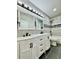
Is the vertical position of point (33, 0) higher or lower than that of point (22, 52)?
higher

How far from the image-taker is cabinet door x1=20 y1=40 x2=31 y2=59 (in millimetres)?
1596

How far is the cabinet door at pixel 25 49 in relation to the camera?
1.60 meters

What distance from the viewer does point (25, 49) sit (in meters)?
1.73
